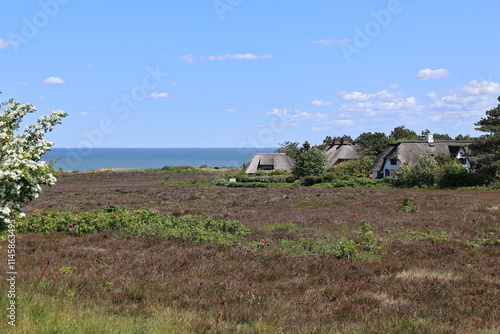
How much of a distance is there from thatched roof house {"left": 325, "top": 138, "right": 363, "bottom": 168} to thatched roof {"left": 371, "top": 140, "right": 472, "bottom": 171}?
14.4 m

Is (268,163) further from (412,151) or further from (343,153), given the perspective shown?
(412,151)

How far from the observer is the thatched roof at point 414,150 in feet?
239

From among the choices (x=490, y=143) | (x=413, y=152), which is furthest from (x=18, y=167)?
(x=413, y=152)

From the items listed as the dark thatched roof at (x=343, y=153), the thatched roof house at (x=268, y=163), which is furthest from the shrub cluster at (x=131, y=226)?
the dark thatched roof at (x=343, y=153)

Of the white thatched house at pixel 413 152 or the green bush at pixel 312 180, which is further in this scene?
the white thatched house at pixel 413 152

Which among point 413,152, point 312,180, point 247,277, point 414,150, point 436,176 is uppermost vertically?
point 414,150

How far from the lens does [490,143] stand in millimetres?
50469

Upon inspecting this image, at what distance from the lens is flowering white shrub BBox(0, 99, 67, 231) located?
216 inches

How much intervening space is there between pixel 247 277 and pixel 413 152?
69759 mm

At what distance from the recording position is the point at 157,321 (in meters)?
6.93

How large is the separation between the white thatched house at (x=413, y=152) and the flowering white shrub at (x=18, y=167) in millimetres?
71046

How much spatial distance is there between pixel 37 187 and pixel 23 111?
1.68 meters

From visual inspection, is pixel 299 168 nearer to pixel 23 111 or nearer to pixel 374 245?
pixel 374 245

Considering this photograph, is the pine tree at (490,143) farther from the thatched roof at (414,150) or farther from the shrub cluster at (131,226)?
the shrub cluster at (131,226)
